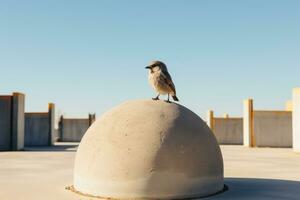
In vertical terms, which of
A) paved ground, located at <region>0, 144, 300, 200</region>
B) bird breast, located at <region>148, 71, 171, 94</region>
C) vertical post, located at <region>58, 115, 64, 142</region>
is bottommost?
paved ground, located at <region>0, 144, 300, 200</region>

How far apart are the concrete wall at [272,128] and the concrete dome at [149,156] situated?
23.7m

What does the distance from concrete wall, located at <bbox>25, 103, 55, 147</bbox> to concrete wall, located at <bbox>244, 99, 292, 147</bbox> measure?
61.1 feet

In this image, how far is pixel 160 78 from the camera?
415 inches

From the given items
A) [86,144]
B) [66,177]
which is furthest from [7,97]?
[86,144]

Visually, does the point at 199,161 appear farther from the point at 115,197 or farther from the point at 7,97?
the point at 7,97

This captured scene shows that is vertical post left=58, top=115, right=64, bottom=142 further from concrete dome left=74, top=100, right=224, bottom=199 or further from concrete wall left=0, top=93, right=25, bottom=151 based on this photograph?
concrete dome left=74, top=100, right=224, bottom=199

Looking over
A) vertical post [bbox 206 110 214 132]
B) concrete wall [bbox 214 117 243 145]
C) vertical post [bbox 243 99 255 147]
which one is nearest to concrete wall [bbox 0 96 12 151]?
vertical post [bbox 206 110 214 132]

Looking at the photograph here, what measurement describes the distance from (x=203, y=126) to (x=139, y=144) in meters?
2.40

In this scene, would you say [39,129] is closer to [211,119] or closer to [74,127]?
[74,127]

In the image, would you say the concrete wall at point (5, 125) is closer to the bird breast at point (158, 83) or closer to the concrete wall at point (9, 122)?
the concrete wall at point (9, 122)

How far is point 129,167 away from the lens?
943 cm

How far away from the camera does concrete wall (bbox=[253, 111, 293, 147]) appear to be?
33.5 m

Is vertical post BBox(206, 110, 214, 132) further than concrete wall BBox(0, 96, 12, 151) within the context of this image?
Yes

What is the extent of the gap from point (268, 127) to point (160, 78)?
83.0 feet
